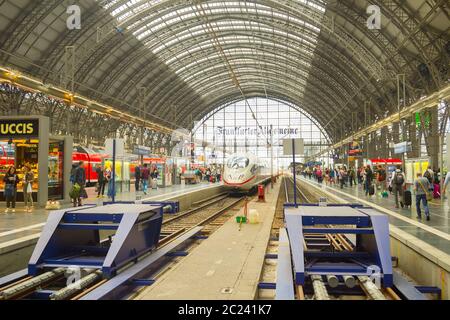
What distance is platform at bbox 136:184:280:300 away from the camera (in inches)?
256

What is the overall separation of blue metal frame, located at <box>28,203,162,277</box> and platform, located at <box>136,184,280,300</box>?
0.92 m

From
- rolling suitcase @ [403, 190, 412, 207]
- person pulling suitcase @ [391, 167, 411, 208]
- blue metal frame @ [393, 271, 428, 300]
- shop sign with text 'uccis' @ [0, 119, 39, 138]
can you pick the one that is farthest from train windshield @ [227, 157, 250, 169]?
blue metal frame @ [393, 271, 428, 300]

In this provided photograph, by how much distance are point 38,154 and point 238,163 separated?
1652 centimetres

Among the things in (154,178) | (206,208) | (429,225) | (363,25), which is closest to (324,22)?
(363,25)

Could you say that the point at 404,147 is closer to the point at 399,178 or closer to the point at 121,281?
the point at 399,178

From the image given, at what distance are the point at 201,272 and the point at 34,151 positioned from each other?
12576mm

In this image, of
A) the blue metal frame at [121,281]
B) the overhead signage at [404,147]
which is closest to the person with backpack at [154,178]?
the overhead signage at [404,147]

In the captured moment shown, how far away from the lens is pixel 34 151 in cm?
1739

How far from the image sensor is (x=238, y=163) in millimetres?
30391

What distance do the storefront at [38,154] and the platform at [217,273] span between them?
28.3 ft

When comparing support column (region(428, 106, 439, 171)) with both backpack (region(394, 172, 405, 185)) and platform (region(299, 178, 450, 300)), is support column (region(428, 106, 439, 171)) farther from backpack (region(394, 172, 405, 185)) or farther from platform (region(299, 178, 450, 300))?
platform (region(299, 178, 450, 300))

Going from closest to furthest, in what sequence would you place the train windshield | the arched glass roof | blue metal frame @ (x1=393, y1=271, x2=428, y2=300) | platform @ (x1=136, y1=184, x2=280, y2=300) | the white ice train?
blue metal frame @ (x1=393, y1=271, x2=428, y2=300) → platform @ (x1=136, y1=184, x2=280, y2=300) → the arched glass roof → the white ice train → the train windshield
